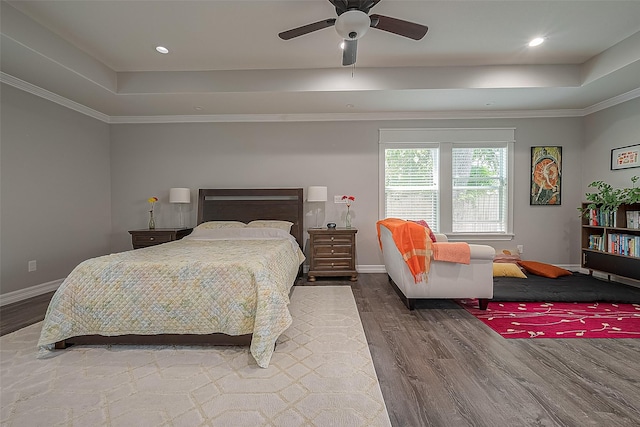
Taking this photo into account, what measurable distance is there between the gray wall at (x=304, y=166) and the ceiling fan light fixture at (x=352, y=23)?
2.51 metres

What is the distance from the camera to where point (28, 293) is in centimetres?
350

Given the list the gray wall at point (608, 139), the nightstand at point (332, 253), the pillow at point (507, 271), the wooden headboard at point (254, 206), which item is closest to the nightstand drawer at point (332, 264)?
the nightstand at point (332, 253)

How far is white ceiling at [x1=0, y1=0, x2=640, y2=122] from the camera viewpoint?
2.61 metres

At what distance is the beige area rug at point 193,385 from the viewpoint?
1487mm

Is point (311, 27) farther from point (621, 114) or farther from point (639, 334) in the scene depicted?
point (621, 114)

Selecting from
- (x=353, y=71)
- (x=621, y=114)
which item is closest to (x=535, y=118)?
(x=621, y=114)

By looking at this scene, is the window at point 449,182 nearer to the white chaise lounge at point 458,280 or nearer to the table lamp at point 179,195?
the white chaise lounge at point 458,280

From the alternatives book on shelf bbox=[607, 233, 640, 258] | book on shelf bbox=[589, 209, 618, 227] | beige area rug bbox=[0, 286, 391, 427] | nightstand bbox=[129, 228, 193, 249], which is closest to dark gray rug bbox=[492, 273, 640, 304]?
book on shelf bbox=[607, 233, 640, 258]

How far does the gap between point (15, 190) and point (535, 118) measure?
24.0ft

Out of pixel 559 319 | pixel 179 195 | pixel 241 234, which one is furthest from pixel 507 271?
pixel 179 195

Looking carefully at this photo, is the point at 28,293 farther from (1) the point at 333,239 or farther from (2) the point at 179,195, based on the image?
(1) the point at 333,239

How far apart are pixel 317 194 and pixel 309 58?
5.96 feet

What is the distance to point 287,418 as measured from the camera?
4.85ft

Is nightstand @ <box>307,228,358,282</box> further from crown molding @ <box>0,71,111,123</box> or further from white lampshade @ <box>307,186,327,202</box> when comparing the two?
crown molding @ <box>0,71,111,123</box>
